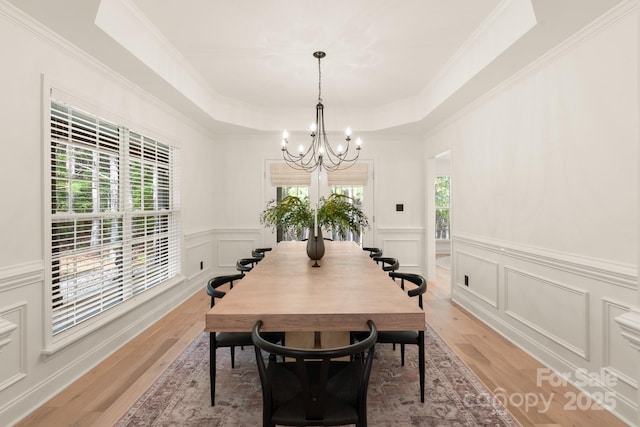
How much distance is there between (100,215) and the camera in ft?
8.88

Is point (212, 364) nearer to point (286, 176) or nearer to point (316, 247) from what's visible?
point (316, 247)

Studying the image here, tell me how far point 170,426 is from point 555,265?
292 centimetres

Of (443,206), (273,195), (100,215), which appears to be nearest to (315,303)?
(100,215)

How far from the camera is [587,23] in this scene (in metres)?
2.13

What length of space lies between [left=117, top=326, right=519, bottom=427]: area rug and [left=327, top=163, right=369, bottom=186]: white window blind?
3.27 meters

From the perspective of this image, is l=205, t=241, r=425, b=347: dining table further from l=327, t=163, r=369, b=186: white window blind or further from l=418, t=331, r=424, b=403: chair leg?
l=327, t=163, r=369, b=186: white window blind

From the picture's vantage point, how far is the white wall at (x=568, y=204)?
196cm

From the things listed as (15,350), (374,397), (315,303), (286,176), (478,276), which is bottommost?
(374,397)

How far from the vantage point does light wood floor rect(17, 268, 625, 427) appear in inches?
76.5

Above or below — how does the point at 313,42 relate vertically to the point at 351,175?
above

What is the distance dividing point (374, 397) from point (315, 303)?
98cm

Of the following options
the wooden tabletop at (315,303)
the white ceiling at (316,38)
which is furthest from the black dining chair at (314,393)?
the white ceiling at (316,38)

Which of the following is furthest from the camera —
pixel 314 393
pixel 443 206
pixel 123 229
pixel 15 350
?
pixel 443 206

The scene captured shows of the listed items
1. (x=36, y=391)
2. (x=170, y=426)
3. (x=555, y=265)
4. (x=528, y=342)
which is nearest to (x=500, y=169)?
(x=555, y=265)
